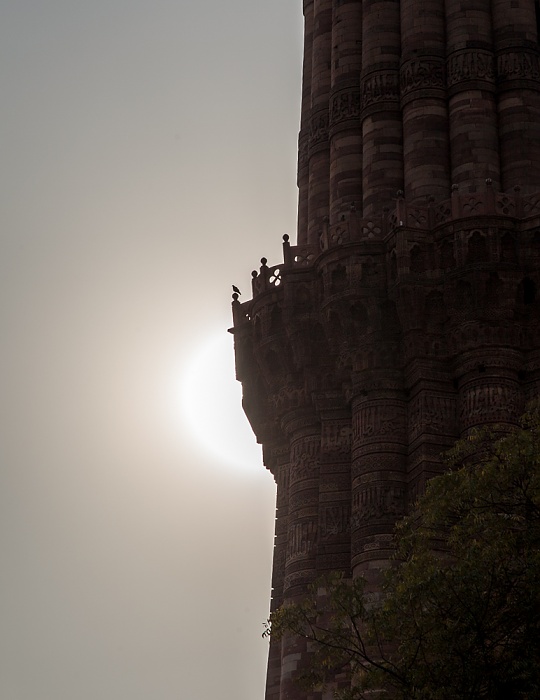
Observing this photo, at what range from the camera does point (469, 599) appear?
14.3 m

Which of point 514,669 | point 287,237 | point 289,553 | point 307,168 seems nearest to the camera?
point 514,669

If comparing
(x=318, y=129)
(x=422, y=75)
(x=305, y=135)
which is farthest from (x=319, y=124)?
(x=422, y=75)

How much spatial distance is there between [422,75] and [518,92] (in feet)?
5.66

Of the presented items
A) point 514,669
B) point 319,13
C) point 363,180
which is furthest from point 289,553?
point 319,13

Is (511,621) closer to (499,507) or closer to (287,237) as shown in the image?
(499,507)

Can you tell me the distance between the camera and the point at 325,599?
20.9 meters

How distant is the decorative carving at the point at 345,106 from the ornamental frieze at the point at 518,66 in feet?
8.92

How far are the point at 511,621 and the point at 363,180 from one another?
1220cm

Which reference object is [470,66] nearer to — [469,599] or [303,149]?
[303,149]

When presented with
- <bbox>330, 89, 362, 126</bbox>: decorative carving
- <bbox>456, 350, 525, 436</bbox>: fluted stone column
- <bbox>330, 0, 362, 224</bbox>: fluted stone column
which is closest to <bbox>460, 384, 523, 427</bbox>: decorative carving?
<bbox>456, 350, 525, 436</bbox>: fluted stone column

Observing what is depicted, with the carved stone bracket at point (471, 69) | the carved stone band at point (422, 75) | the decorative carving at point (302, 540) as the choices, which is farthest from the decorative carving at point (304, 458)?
the carved stone bracket at point (471, 69)

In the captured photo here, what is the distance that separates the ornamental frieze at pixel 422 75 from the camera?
2498cm

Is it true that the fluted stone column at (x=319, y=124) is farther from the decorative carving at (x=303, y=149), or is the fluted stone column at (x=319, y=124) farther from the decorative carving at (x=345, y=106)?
the decorative carving at (x=345, y=106)

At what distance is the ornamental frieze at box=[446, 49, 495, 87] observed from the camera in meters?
24.7
